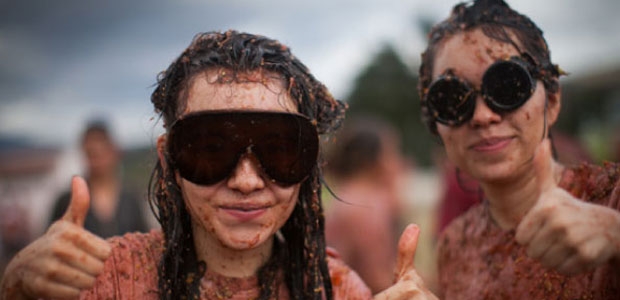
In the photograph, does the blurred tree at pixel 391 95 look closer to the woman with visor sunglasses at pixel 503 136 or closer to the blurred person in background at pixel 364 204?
the blurred person in background at pixel 364 204

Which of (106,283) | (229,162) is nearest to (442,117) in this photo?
(229,162)

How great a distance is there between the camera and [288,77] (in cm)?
230

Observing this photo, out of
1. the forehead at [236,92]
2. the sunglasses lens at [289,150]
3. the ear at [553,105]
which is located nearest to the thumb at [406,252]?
the sunglasses lens at [289,150]

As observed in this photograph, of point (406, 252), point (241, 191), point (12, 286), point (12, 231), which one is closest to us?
point (12, 286)

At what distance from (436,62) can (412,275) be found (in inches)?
48.2

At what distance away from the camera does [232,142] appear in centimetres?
213

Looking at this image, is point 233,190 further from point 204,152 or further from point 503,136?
point 503,136

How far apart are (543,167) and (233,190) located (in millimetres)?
1535

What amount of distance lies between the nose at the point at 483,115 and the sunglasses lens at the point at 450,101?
3 cm

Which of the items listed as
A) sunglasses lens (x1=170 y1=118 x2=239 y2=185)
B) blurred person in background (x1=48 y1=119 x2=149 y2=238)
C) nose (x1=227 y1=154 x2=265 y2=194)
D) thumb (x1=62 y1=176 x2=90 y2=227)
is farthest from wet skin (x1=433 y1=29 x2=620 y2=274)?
blurred person in background (x1=48 y1=119 x2=149 y2=238)

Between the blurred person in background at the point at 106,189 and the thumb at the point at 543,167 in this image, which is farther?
the blurred person in background at the point at 106,189

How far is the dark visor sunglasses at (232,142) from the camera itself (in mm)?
2125

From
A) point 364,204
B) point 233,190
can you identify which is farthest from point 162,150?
point 364,204

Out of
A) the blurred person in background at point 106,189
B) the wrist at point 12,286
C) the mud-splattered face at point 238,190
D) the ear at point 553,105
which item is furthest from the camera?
the blurred person in background at point 106,189
